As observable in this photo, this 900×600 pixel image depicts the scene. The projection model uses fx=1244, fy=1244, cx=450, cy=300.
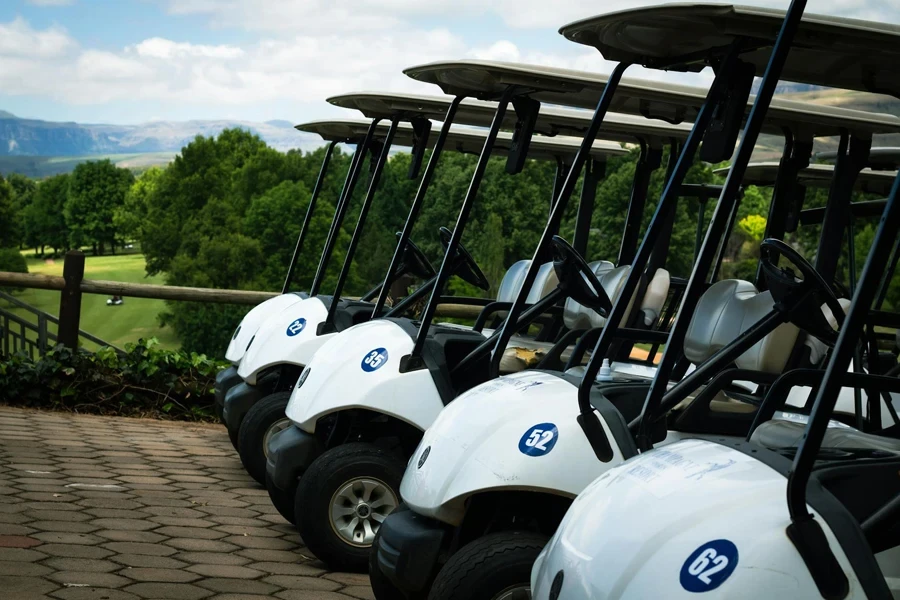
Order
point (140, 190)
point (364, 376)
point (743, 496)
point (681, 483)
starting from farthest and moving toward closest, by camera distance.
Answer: point (140, 190) → point (364, 376) → point (681, 483) → point (743, 496)

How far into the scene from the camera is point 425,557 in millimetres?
3508

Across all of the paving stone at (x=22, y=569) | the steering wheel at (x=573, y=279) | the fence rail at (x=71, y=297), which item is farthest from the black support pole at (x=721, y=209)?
the fence rail at (x=71, y=297)

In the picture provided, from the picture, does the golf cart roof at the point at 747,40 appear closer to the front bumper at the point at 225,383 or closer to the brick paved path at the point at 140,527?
the brick paved path at the point at 140,527

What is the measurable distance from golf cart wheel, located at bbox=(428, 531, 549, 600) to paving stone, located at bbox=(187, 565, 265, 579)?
163cm

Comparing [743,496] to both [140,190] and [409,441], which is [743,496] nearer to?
[409,441]

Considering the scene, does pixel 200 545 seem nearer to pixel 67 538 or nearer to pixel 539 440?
pixel 67 538

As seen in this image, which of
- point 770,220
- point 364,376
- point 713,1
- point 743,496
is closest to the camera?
point 743,496

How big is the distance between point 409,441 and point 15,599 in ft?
5.33

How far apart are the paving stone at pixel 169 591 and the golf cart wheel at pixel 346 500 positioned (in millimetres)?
516

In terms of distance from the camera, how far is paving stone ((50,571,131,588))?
14.4 feet

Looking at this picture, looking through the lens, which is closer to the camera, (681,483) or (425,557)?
(681,483)

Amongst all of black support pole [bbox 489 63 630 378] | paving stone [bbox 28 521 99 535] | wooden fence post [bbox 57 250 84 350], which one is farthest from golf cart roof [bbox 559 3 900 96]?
wooden fence post [bbox 57 250 84 350]

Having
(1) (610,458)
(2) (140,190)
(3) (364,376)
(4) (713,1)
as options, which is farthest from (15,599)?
(2) (140,190)

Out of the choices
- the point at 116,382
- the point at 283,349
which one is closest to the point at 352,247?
the point at 283,349
